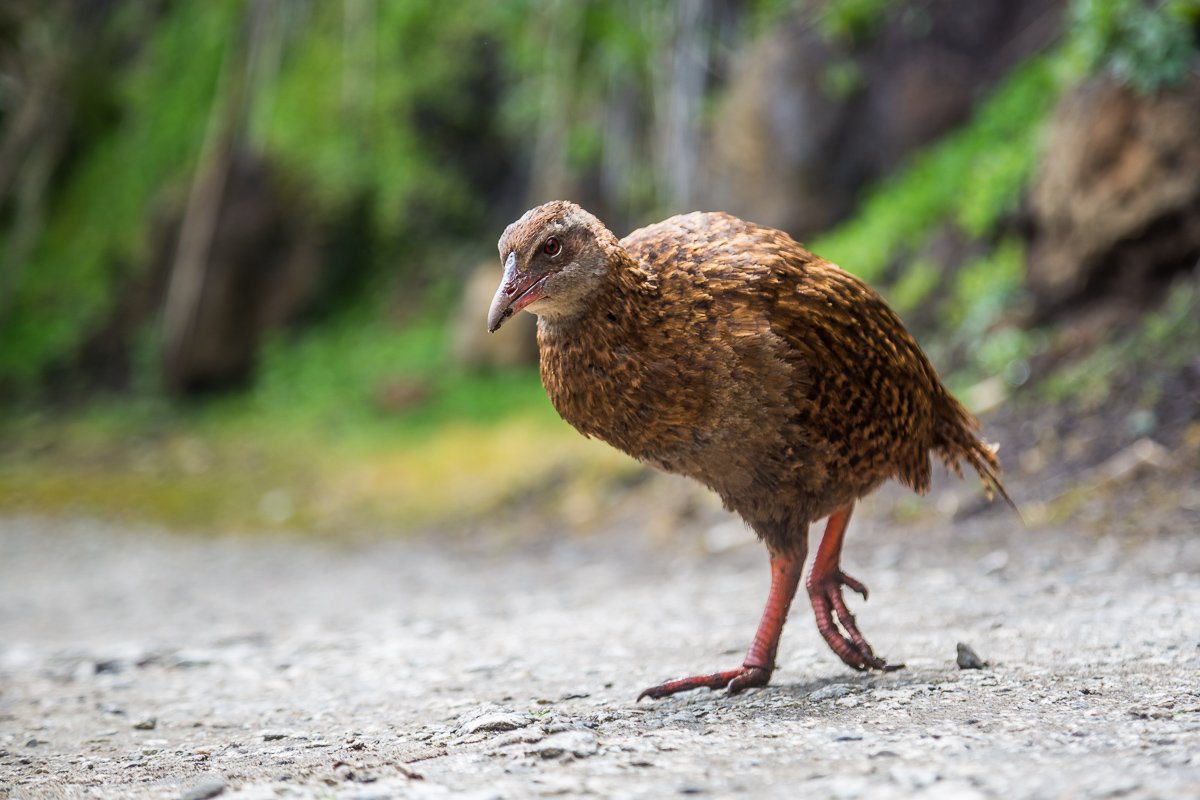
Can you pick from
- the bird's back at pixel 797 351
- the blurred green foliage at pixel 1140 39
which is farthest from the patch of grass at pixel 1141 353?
the bird's back at pixel 797 351

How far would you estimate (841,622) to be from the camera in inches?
159

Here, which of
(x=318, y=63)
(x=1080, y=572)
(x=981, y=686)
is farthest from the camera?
(x=318, y=63)

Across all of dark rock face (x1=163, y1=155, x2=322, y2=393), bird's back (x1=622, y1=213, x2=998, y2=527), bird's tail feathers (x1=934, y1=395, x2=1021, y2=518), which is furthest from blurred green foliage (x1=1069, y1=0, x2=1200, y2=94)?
dark rock face (x1=163, y1=155, x2=322, y2=393)

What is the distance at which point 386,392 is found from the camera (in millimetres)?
11664

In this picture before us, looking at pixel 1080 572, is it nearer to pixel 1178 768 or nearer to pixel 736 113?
pixel 1178 768

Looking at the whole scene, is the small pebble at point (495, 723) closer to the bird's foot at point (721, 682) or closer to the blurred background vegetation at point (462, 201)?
the bird's foot at point (721, 682)

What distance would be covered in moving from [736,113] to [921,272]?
2680 mm

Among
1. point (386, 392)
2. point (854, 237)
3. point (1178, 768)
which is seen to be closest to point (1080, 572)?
point (1178, 768)

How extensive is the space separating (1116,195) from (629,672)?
4.52 m

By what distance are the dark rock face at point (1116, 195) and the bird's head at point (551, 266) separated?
14.7ft

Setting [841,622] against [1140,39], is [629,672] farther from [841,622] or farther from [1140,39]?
[1140,39]

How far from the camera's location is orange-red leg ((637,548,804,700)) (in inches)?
148

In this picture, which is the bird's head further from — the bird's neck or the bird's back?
the bird's back

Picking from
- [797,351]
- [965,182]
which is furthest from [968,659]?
[965,182]
